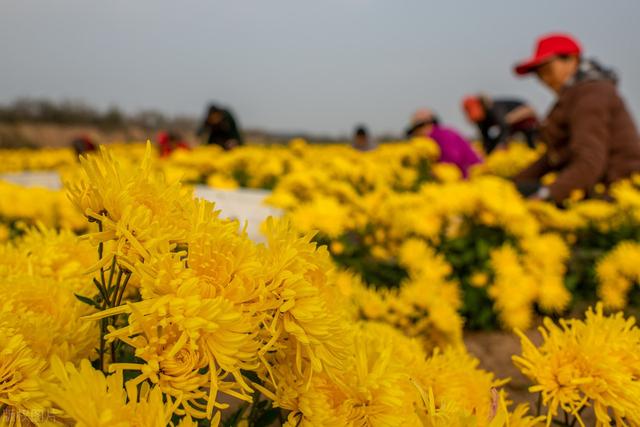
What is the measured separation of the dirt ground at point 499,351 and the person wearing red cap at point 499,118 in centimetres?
754

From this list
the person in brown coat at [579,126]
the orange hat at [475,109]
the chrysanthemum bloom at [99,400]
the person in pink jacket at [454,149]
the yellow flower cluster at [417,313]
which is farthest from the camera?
the orange hat at [475,109]

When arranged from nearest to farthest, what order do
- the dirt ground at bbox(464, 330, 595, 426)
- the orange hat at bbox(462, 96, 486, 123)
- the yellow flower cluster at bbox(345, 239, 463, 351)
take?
1. the yellow flower cluster at bbox(345, 239, 463, 351)
2. the dirt ground at bbox(464, 330, 595, 426)
3. the orange hat at bbox(462, 96, 486, 123)

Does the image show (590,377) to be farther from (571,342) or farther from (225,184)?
(225,184)

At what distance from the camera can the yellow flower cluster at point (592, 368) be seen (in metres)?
0.83

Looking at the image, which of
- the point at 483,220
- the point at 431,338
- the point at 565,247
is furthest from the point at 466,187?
the point at 431,338

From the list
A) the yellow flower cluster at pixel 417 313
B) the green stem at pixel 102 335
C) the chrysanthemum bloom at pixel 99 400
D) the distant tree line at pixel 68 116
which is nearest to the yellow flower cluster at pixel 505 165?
the yellow flower cluster at pixel 417 313

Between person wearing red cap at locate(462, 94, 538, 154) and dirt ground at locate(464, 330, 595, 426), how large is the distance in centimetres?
754

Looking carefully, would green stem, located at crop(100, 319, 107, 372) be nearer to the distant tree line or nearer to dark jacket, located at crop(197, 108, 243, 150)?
dark jacket, located at crop(197, 108, 243, 150)

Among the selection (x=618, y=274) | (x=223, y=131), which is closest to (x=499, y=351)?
(x=618, y=274)

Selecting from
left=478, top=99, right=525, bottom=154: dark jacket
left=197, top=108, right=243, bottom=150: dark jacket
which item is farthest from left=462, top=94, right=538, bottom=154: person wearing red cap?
left=197, top=108, right=243, bottom=150: dark jacket

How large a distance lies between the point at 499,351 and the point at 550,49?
2928 millimetres

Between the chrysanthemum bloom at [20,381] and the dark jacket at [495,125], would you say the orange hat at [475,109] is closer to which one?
the dark jacket at [495,125]

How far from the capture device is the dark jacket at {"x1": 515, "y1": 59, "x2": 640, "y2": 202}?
4043 mm

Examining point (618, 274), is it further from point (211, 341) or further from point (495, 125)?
point (495, 125)
